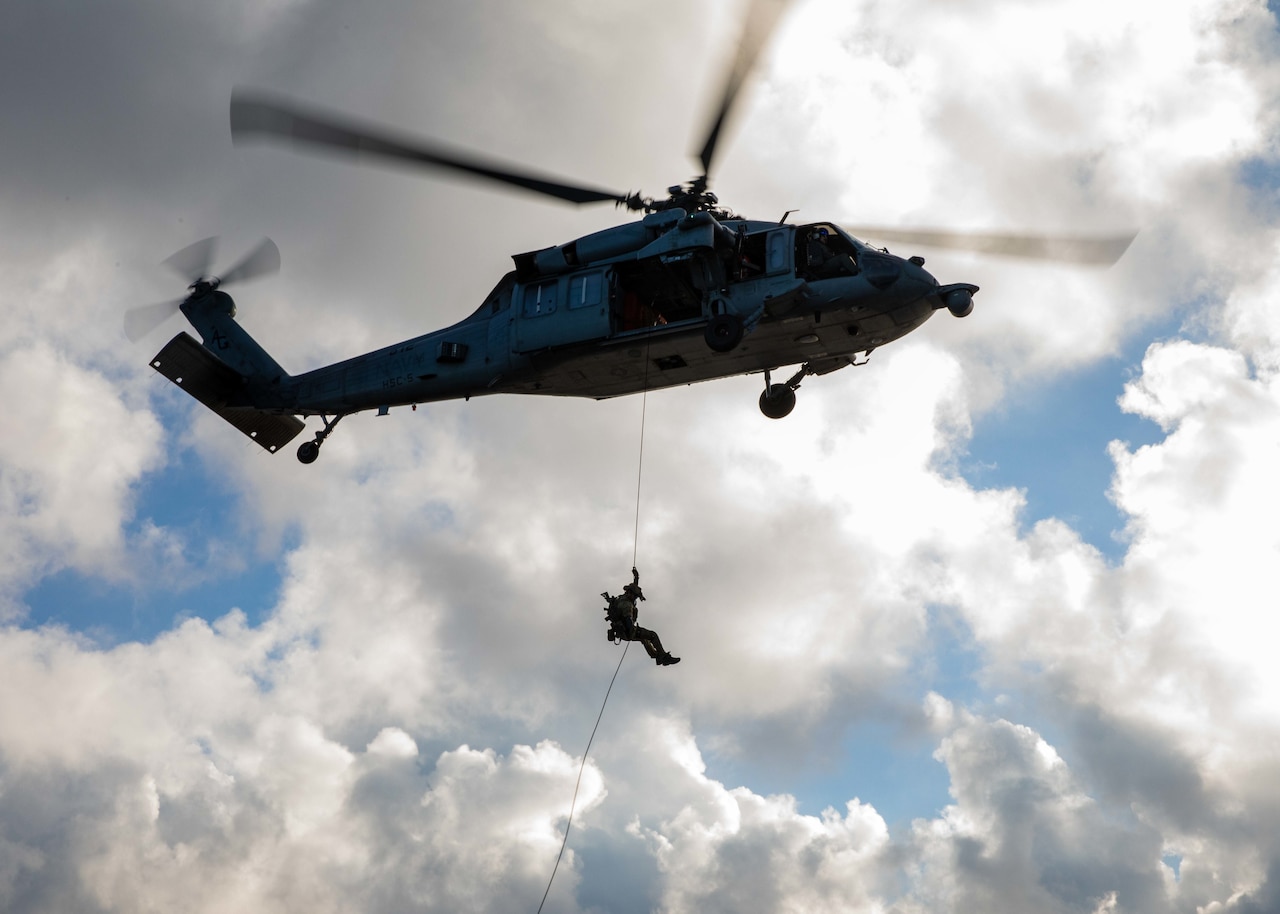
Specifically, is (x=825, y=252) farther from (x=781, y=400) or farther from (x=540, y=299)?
(x=540, y=299)

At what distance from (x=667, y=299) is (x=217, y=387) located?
558 inches

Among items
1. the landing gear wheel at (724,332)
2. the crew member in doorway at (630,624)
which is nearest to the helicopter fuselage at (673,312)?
the landing gear wheel at (724,332)

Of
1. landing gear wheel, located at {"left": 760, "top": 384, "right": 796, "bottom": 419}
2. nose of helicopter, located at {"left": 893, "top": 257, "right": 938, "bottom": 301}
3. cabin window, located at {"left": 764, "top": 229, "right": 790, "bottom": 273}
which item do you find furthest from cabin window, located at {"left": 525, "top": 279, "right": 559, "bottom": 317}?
nose of helicopter, located at {"left": 893, "top": 257, "right": 938, "bottom": 301}

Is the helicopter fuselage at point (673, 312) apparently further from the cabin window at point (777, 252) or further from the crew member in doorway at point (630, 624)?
the crew member in doorway at point (630, 624)

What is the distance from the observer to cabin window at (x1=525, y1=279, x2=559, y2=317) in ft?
92.6

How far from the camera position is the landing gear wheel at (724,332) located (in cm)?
2542

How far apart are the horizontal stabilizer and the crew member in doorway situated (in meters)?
13.0

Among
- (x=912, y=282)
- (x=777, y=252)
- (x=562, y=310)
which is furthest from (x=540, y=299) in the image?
(x=912, y=282)

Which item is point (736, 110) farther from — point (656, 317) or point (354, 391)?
point (354, 391)

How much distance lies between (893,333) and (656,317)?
5.54 meters

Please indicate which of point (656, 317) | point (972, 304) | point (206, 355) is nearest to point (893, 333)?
point (972, 304)

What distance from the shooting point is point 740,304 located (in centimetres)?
2598

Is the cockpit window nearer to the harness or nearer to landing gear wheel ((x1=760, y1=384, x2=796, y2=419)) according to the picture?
landing gear wheel ((x1=760, y1=384, x2=796, y2=419))

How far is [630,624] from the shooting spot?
2631 centimetres
